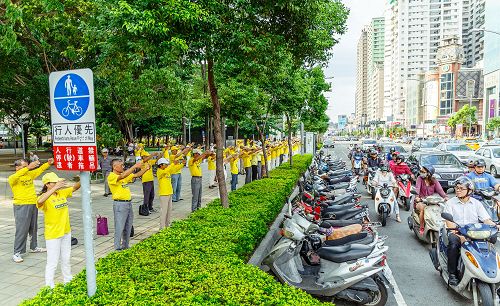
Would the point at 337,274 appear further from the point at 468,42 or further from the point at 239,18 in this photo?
the point at 468,42

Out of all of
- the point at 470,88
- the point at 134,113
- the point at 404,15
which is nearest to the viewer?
the point at 134,113

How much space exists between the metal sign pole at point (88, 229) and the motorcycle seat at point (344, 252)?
3.07 metres

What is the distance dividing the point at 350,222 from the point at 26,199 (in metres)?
5.97

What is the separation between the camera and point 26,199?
732 centimetres

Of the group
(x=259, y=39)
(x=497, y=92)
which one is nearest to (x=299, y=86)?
(x=259, y=39)

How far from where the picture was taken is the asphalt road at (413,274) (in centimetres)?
568

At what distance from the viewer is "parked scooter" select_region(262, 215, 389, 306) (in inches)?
204

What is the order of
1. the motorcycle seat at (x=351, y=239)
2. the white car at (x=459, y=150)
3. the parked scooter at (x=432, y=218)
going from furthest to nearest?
the white car at (x=459, y=150) → the parked scooter at (x=432, y=218) → the motorcycle seat at (x=351, y=239)

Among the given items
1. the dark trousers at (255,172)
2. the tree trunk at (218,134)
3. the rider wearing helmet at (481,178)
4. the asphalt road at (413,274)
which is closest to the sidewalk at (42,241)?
the tree trunk at (218,134)

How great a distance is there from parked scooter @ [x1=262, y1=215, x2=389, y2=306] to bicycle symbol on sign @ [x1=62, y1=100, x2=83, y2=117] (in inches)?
141

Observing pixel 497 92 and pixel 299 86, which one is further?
pixel 497 92

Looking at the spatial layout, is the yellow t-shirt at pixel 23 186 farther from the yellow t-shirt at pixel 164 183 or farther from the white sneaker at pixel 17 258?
the yellow t-shirt at pixel 164 183

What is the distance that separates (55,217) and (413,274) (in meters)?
5.76

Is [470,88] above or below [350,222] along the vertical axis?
above
